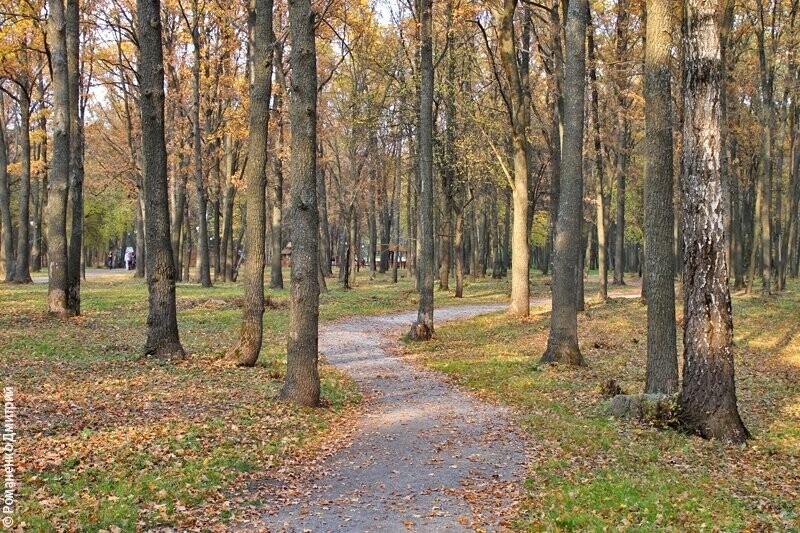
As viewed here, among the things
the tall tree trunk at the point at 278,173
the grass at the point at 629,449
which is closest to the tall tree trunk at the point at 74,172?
the grass at the point at 629,449

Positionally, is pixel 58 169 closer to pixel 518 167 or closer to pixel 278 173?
pixel 518 167

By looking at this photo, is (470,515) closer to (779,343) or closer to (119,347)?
(119,347)

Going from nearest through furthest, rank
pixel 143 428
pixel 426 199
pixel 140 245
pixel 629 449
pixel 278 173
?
pixel 143 428 < pixel 629 449 < pixel 426 199 < pixel 278 173 < pixel 140 245

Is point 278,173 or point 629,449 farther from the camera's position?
point 278,173

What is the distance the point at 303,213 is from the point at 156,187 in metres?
3.97

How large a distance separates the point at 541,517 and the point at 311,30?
704 cm

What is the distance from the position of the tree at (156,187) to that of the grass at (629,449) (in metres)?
5.43

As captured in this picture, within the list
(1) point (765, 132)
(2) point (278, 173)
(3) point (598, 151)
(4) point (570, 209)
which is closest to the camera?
(4) point (570, 209)

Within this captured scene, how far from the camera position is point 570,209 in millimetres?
13094

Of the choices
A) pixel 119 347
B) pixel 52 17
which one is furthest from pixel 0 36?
pixel 119 347

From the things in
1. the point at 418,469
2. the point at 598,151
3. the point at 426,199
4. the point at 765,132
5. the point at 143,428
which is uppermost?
the point at 765,132

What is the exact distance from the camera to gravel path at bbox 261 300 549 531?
18.8ft

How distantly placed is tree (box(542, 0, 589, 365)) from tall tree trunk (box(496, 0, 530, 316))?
636 centimetres

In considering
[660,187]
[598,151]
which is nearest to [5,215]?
[598,151]
